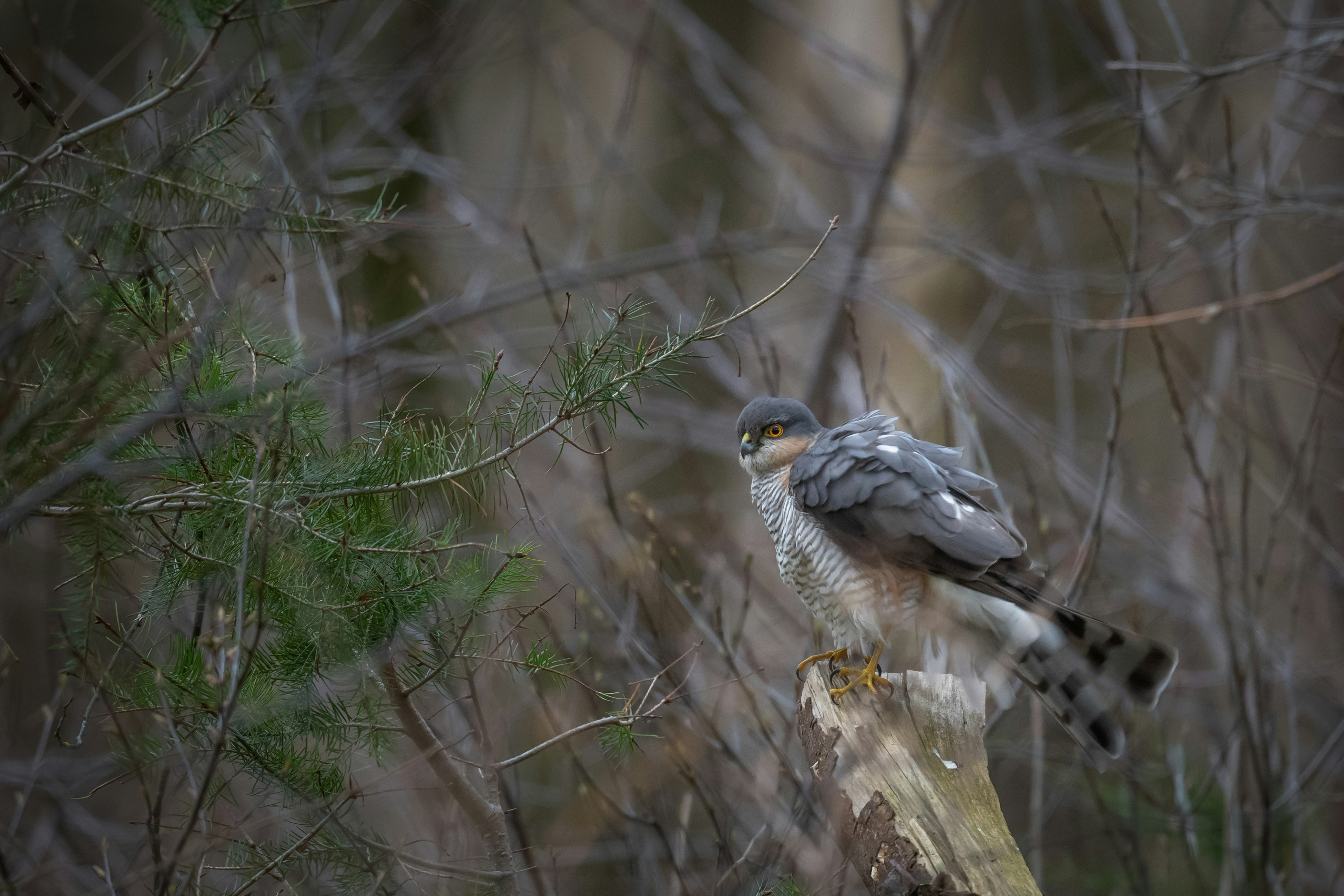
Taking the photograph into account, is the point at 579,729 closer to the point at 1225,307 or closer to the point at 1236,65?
the point at 1225,307

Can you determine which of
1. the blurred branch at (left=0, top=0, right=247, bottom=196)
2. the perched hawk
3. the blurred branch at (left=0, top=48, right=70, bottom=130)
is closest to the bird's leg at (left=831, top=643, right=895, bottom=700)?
the perched hawk

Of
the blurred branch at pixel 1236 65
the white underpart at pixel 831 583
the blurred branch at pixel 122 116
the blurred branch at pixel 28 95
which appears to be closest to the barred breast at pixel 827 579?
the white underpart at pixel 831 583

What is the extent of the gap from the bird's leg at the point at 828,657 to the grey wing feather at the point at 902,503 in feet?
1.42

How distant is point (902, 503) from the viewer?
2316 mm

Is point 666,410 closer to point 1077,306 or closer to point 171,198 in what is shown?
point 1077,306

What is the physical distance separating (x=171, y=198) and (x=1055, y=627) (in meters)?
2.20

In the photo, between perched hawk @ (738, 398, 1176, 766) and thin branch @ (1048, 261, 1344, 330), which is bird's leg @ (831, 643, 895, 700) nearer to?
perched hawk @ (738, 398, 1176, 766)

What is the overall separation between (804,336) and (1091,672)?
485 cm

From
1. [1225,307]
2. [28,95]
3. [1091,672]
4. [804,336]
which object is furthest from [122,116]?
[804,336]

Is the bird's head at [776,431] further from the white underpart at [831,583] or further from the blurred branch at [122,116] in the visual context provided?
the blurred branch at [122,116]

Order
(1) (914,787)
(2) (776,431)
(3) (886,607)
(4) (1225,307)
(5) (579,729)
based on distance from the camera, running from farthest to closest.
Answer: (2) (776,431) → (4) (1225,307) → (3) (886,607) → (1) (914,787) → (5) (579,729)

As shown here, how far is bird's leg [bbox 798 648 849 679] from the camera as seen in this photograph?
2.68 meters

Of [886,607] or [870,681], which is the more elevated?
[886,607]

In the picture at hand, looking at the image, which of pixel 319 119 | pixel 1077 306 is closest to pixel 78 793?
pixel 319 119
